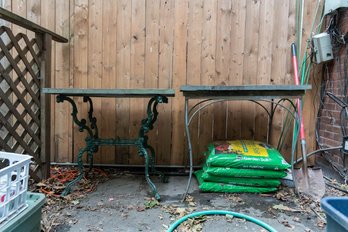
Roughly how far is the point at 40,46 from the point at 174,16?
4.23ft

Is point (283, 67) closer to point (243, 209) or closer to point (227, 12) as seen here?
point (227, 12)

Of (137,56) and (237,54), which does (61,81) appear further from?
(237,54)

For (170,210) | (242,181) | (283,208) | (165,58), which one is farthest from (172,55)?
(283,208)

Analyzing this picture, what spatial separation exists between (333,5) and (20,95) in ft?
9.20

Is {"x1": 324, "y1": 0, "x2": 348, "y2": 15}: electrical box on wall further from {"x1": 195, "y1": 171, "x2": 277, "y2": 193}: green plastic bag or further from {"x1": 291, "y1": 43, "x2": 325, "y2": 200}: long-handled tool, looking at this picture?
{"x1": 195, "y1": 171, "x2": 277, "y2": 193}: green plastic bag

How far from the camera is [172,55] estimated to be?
2529 mm

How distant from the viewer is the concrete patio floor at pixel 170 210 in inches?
59.5

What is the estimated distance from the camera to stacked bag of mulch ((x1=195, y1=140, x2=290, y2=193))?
1.97 metres

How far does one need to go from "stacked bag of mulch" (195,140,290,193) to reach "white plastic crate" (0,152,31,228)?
1.30 m

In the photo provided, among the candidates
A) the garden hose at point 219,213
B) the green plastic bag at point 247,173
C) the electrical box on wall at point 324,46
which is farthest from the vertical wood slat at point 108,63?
the electrical box on wall at point 324,46

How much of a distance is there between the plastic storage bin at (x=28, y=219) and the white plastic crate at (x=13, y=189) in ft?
0.08

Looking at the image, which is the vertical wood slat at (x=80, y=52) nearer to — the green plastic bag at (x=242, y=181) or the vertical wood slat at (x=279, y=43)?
the green plastic bag at (x=242, y=181)

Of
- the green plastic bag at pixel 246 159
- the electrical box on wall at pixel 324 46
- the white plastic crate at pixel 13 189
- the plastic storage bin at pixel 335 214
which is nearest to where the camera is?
the plastic storage bin at pixel 335 214

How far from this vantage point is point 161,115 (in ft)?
8.38
